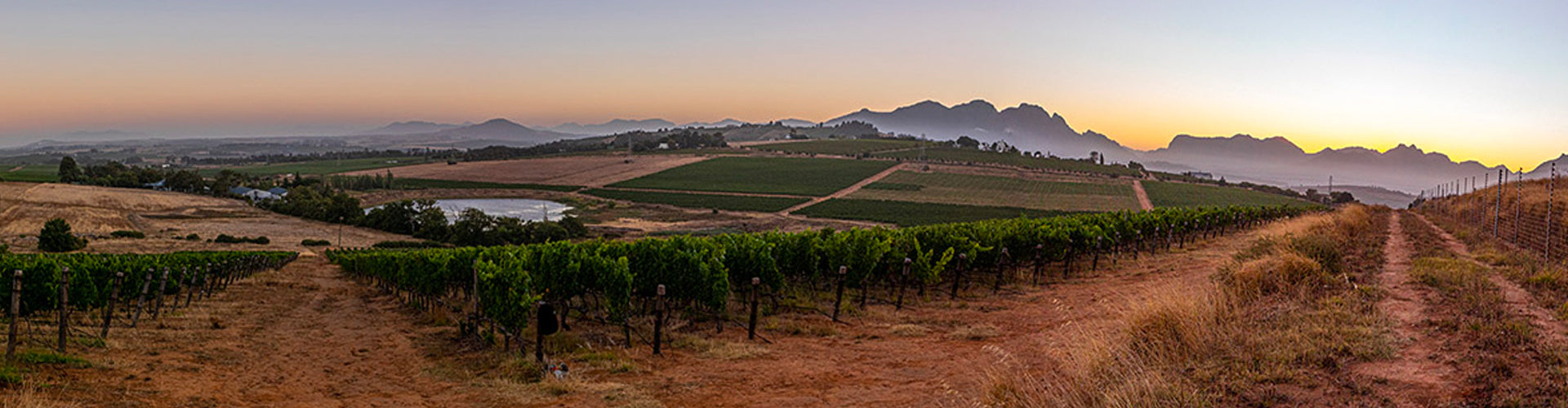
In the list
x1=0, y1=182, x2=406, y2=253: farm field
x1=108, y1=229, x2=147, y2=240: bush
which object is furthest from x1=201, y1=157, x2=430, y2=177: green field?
x1=108, y1=229, x2=147, y2=240: bush

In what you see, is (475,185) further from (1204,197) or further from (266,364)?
(266,364)

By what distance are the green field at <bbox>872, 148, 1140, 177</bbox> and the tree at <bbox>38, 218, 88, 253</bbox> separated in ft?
434

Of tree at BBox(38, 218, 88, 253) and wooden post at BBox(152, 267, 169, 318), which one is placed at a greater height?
wooden post at BBox(152, 267, 169, 318)

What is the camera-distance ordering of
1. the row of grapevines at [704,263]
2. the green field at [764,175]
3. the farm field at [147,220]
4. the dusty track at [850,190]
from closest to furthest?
the row of grapevines at [704,263] → the farm field at [147,220] → the dusty track at [850,190] → the green field at [764,175]

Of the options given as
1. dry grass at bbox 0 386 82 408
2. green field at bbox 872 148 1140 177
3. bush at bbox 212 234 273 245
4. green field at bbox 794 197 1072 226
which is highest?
green field at bbox 872 148 1140 177

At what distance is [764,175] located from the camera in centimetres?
12912

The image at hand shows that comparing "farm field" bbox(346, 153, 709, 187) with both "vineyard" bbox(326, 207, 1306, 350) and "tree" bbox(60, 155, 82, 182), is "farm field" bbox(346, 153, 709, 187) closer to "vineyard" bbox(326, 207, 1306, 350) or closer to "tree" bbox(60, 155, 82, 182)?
"tree" bbox(60, 155, 82, 182)

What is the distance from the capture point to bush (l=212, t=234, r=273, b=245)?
64.8 m

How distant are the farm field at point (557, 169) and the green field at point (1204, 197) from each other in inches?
3167

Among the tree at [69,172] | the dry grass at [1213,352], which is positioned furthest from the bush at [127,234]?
the dry grass at [1213,352]

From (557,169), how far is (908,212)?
7491cm

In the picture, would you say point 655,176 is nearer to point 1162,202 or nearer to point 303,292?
point 1162,202

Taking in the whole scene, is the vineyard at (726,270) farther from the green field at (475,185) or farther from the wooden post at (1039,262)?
the green field at (475,185)

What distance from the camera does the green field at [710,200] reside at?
312 feet
